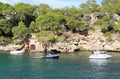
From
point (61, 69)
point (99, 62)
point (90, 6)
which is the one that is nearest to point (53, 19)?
point (90, 6)

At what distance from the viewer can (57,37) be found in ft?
407

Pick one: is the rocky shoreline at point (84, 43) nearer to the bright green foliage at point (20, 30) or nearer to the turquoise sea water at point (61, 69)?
the bright green foliage at point (20, 30)

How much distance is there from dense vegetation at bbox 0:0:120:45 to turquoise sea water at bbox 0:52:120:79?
30957mm

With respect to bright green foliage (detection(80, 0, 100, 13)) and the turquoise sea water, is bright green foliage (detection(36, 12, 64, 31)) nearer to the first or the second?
bright green foliage (detection(80, 0, 100, 13))

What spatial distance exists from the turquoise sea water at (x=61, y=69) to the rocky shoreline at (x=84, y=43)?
22668 mm

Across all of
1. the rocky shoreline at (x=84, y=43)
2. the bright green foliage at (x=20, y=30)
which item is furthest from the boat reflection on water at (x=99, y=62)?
the bright green foliage at (x=20, y=30)

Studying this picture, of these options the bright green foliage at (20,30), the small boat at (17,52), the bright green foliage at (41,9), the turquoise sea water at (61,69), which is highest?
the bright green foliage at (41,9)

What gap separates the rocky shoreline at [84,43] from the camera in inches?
4754

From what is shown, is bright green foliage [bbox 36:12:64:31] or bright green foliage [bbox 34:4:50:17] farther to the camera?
Answer: bright green foliage [bbox 34:4:50:17]

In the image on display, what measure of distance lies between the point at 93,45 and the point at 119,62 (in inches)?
1516

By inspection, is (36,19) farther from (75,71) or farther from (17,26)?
(75,71)

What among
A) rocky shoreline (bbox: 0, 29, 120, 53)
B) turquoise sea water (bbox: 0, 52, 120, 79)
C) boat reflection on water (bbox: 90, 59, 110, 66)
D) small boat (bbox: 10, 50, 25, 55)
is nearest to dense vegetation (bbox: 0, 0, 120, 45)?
rocky shoreline (bbox: 0, 29, 120, 53)

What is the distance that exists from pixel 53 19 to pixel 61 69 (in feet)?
166

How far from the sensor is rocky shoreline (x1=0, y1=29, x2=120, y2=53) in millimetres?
120750
